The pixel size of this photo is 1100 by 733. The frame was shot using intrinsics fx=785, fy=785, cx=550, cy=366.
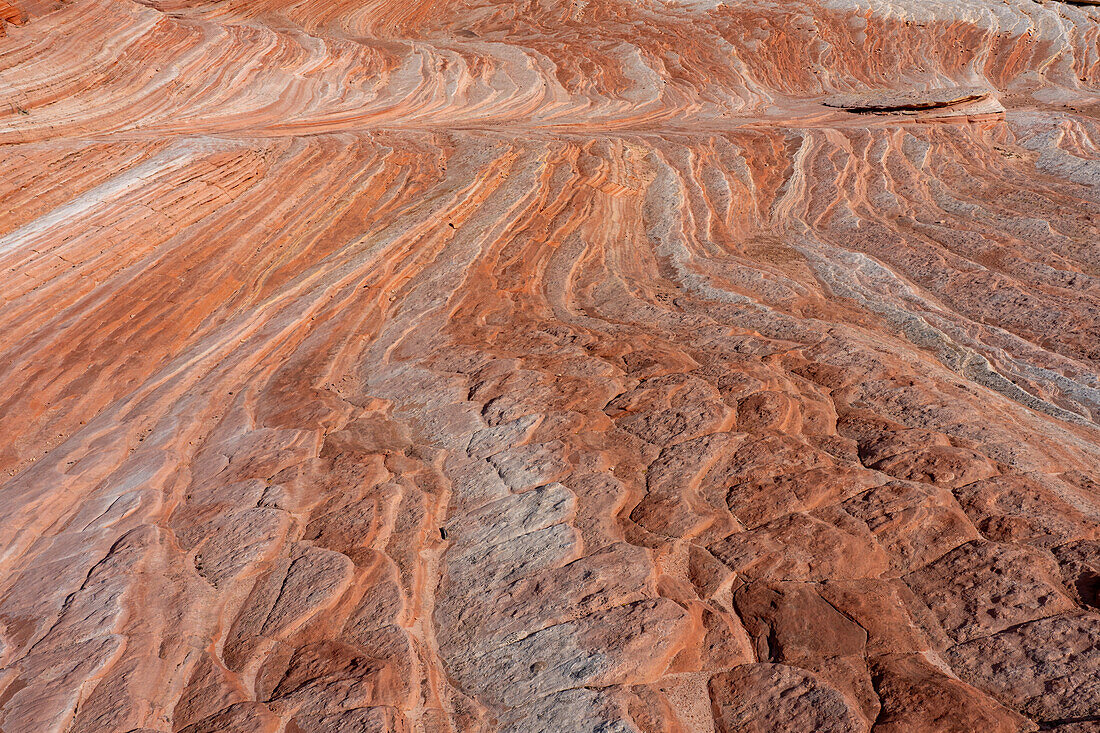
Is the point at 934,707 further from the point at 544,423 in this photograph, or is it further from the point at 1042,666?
the point at 544,423

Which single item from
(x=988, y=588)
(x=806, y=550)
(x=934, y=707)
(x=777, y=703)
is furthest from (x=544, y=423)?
(x=934, y=707)

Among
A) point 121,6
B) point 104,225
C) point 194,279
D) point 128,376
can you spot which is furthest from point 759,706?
point 121,6

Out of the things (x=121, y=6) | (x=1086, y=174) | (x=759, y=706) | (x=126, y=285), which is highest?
(x=121, y=6)

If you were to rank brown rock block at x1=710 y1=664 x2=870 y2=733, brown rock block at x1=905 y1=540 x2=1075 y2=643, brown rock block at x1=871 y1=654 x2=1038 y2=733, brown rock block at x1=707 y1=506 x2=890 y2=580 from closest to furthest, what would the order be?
brown rock block at x1=871 y1=654 x2=1038 y2=733
brown rock block at x1=710 y1=664 x2=870 y2=733
brown rock block at x1=905 y1=540 x2=1075 y2=643
brown rock block at x1=707 y1=506 x2=890 y2=580

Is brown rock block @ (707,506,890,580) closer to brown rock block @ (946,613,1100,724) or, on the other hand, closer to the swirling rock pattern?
the swirling rock pattern

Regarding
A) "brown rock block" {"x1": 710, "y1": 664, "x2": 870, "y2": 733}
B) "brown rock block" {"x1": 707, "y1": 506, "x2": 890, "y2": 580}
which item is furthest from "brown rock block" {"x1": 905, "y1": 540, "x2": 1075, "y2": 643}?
"brown rock block" {"x1": 710, "y1": 664, "x2": 870, "y2": 733}

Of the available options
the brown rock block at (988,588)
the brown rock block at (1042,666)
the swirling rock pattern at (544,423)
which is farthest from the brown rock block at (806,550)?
the brown rock block at (1042,666)

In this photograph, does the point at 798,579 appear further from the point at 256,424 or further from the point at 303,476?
the point at 256,424

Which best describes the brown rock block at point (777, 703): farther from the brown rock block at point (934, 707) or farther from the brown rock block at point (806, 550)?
the brown rock block at point (806, 550)
